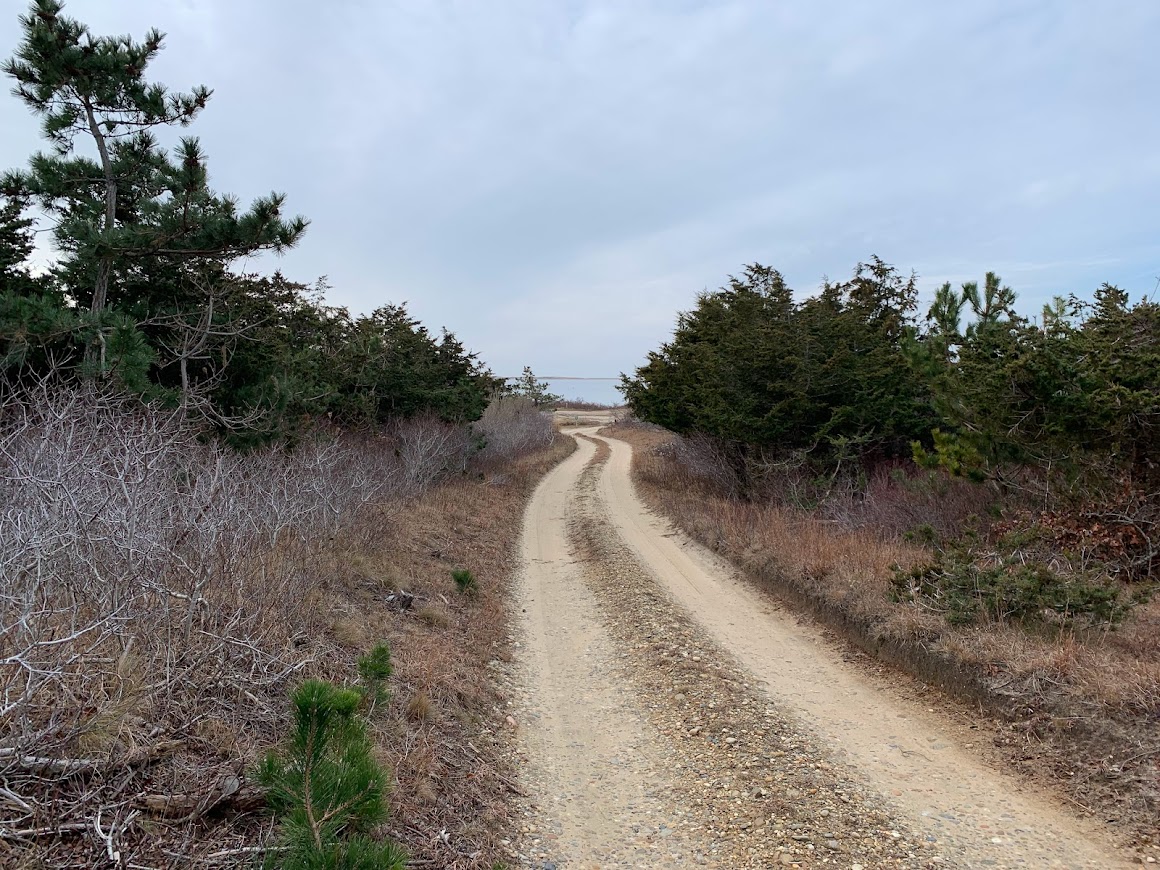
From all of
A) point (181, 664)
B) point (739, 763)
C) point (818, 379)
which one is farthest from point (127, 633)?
point (818, 379)

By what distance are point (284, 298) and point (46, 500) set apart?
11.8 meters

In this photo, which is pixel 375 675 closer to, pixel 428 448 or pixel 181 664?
pixel 181 664

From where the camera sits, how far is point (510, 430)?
31938 millimetres

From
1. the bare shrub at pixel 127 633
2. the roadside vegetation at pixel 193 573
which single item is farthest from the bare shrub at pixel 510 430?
the bare shrub at pixel 127 633

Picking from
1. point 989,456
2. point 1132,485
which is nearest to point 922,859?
point 1132,485

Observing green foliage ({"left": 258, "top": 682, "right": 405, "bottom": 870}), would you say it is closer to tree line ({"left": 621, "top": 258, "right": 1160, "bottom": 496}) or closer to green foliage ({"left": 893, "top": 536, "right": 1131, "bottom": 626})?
green foliage ({"left": 893, "top": 536, "right": 1131, "bottom": 626})

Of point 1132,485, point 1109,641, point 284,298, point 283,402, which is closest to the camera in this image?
point 1109,641

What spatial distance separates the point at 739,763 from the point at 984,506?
7.11 meters

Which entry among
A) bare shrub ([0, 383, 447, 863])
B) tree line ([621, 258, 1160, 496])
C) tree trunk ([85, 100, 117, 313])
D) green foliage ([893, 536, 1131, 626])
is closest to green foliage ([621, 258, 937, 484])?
tree line ([621, 258, 1160, 496])

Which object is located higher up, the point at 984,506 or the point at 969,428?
the point at 969,428

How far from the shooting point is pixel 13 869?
2285 millimetres

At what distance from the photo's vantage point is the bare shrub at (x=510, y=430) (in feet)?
88.7

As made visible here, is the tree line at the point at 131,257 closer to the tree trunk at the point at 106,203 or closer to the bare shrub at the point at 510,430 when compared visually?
the tree trunk at the point at 106,203

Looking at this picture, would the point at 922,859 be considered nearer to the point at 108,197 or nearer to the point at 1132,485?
the point at 1132,485
